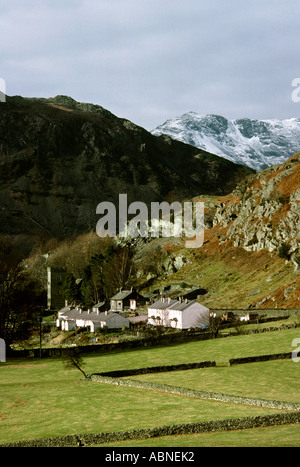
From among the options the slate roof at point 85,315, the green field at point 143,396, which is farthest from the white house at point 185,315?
the green field at point 143,396

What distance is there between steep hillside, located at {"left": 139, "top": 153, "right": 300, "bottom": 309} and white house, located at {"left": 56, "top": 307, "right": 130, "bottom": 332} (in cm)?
1987

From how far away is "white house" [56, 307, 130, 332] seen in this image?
105250 mm

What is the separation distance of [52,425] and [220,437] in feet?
36.3

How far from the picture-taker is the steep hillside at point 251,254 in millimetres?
104375

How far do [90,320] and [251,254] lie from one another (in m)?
42.9

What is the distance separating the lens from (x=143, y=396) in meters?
38.7

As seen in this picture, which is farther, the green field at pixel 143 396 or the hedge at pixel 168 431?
the green field at pixel 143 396

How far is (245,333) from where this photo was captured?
72375 mm

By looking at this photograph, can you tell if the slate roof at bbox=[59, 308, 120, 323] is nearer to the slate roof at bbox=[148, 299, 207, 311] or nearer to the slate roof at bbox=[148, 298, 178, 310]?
the slate roof at bbox=[148, 298, 178, 310]

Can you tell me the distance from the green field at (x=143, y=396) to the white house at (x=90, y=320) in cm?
3979

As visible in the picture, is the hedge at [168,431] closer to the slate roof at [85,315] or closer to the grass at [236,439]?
the grass at [236,439]

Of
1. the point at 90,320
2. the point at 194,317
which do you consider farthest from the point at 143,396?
the point at 90,320

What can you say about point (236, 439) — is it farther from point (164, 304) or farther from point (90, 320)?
point (90, 320)

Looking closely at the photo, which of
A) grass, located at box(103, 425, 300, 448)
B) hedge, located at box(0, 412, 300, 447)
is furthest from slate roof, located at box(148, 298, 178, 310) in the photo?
grass, located at box(103, 425, 300, 448)
